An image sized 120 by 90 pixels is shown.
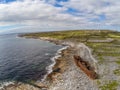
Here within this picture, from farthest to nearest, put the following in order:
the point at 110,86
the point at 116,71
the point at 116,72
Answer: the point at 116,71 → the point at 116,72 → the point at 110,86

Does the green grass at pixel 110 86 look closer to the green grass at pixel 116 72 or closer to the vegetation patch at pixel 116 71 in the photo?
the green grass at pixel 116 72

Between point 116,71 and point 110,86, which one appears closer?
point 110,86

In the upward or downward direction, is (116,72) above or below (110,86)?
above

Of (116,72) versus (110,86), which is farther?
(116,72)

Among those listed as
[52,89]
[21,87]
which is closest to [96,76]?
[52,89]

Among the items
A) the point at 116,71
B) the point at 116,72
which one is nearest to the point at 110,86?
the point at 116,72

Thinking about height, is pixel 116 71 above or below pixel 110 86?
above

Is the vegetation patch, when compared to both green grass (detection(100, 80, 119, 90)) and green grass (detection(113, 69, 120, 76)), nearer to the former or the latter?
green grass (detection(113, 69, 120, 76))

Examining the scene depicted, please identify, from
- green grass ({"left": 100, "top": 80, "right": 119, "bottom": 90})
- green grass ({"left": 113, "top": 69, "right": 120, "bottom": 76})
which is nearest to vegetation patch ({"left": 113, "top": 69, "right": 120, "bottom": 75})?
green grass ({"left": 113, "top": 69, "right": 120, "bottom": 76})

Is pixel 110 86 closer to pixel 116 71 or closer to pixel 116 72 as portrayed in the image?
pixel 116 72

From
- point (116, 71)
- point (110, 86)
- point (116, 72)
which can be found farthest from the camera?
point (116, 71)

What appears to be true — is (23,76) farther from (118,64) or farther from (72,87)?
(118,64)
